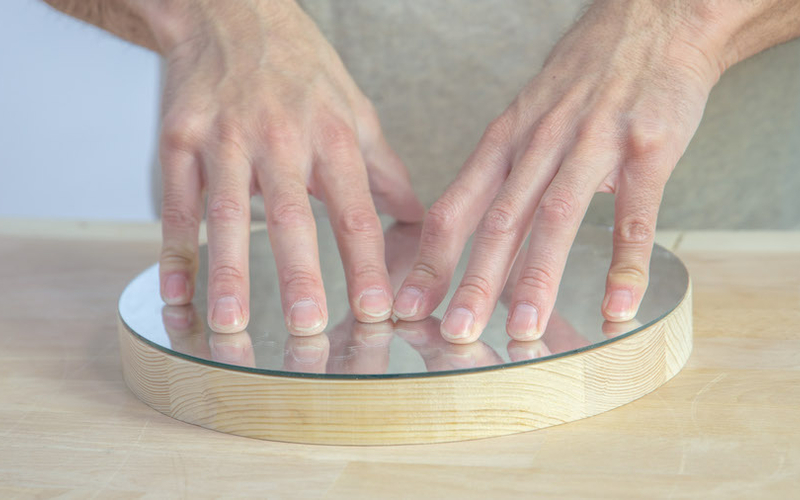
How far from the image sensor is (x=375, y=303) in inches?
22.2

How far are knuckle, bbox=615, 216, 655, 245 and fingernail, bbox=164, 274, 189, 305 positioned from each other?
0.33 m

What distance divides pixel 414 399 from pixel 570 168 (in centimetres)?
23

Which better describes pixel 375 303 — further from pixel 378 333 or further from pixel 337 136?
pixel 337 136

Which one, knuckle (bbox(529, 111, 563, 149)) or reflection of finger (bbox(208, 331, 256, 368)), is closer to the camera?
reflection of finger (bbox(208, 331, 256, 368))

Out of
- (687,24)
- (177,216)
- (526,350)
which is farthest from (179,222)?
(687,24)

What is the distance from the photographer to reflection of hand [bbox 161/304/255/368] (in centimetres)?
50

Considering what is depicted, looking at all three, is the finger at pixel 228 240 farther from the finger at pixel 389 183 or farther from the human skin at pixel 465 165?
the finger at pixel 389 183

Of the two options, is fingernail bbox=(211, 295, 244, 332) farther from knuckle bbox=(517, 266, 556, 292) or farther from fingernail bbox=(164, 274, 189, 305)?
knuckle bbox=(517, 266, 556, 292)

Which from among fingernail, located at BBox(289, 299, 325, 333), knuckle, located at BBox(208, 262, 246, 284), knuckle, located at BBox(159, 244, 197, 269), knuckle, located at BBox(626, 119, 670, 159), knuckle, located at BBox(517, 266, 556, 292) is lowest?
knuckle, located at BBox(159, 244, 197, 269)

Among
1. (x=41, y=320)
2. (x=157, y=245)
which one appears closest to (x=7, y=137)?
(x=157, y=245)

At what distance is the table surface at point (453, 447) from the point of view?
42 cm

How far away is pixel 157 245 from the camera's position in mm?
948

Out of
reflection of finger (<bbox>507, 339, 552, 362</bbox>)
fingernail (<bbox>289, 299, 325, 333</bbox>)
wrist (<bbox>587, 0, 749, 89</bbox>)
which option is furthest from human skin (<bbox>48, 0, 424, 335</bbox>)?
wrist (<bbox>587, 0, 749, 89</bbox>)

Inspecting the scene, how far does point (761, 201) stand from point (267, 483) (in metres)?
0.88
